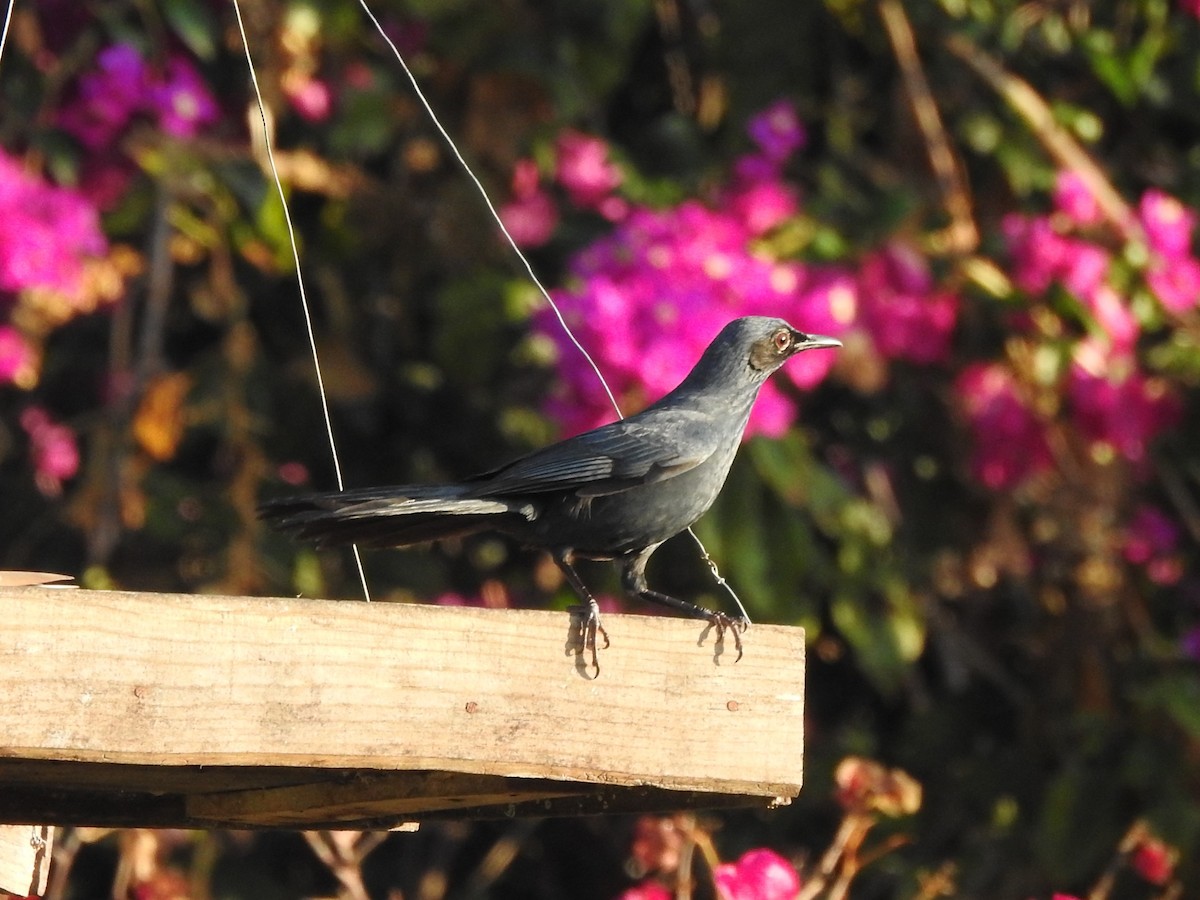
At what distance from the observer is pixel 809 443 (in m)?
5.63

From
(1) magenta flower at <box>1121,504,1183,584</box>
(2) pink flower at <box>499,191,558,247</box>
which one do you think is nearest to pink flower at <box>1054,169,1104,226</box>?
(1) magenta flower at <box>1121,504,1183,584</box>

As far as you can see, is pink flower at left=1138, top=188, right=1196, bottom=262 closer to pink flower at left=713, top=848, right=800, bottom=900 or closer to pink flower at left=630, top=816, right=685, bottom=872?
pink flower at left=630, top=816, right=685, bottom=872

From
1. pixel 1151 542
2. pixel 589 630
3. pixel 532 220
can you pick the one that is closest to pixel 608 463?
pixel 589 630

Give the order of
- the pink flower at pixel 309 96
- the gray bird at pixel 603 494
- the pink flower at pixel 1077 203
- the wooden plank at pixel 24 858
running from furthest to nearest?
1. the pink flower at pixel 309 96
2. the pink flower at pixel 1077 203
3. the wooden plank at pixel 24 858
4. the gray bird at pixel 603 494

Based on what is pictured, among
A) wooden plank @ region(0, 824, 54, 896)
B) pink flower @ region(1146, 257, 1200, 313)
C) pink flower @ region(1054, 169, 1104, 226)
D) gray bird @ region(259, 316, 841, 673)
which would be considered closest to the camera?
gray bird @ region(259, 316, 841, 673)

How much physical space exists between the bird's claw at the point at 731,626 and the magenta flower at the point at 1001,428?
105 inches

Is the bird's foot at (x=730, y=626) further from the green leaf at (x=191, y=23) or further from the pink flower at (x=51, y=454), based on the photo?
the pink flower at (x=51, y=454)

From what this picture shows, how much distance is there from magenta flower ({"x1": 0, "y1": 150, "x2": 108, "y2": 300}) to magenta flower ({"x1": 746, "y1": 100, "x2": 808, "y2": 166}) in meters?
1.83

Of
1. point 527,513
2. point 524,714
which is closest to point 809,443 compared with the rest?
point 527,513

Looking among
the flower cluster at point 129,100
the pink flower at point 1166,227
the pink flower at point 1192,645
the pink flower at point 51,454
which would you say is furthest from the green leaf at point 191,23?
the pink flower at point 1192,645

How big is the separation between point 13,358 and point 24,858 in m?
2.13

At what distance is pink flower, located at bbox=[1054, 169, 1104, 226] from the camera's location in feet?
17.0

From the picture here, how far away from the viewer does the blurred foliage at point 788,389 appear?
509cm

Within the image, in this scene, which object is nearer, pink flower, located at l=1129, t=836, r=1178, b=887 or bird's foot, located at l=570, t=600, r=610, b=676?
bird's foot, located at l=570, t=600, r=610, b=676
